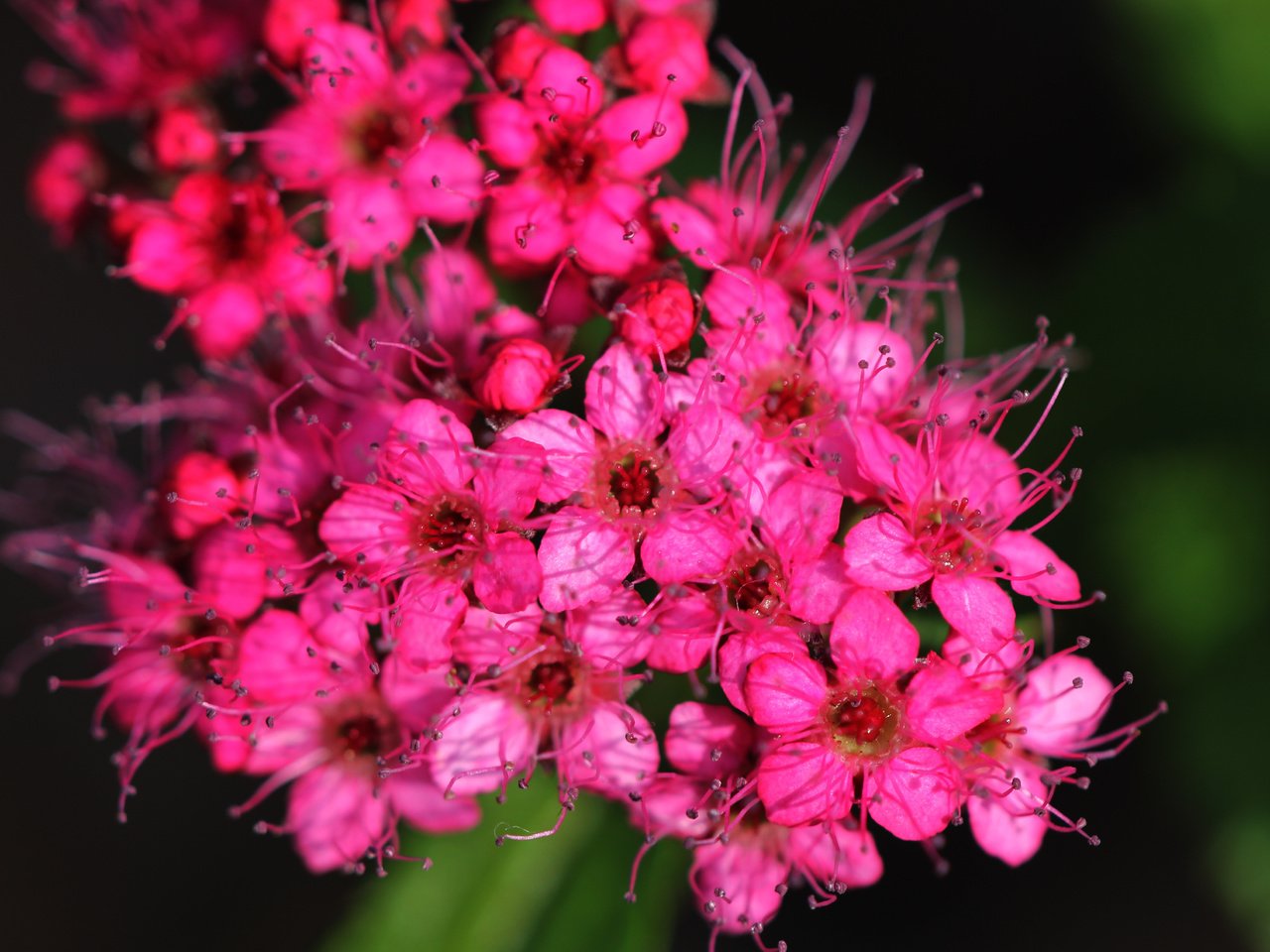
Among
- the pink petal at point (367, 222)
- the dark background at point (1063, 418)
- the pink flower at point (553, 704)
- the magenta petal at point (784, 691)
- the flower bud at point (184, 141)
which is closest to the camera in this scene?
the magenta petal at point (784, 691)

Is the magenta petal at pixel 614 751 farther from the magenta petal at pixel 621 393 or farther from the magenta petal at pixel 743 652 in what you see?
the magenta petal at pixel 621 393

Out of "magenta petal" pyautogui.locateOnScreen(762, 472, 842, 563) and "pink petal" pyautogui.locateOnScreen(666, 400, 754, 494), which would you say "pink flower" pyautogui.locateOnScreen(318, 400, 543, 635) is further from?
"magenta petal" pyautogui.locateOnScreen(762, 472, 842, 563)

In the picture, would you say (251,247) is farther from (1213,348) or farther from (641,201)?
(1213,348)

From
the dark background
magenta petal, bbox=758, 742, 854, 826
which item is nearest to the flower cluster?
magenta petal, bbox=758, 742, 854, 826

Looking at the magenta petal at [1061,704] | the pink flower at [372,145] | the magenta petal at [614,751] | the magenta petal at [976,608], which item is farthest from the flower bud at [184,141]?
the magenta petal at [1061,704]

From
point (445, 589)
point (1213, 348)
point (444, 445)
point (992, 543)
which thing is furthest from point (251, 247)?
point (1213, 348)

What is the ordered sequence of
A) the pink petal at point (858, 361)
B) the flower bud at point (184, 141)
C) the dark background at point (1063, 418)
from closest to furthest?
the pink petal at point (858, 361) < the flower bud at point (184, 141) < the dark background at point (1063, 418)

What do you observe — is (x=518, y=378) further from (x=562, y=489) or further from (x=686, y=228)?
(x=686, y=228)

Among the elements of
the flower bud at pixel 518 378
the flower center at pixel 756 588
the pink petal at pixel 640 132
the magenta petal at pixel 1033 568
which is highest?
the pink petal at pixel 640 132

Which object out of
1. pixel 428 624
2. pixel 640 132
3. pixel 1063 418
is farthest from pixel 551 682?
pixel 1063 418
